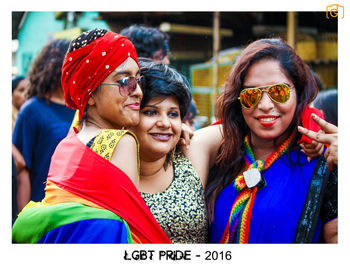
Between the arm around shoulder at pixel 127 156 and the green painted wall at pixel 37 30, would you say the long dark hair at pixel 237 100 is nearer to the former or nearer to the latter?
the arm around shoulder at pixel 127 156

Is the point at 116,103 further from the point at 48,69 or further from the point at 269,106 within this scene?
the point at 48,69

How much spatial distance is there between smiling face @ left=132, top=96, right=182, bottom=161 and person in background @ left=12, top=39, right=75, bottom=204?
115 cm

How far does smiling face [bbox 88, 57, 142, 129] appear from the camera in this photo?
6.20 feet

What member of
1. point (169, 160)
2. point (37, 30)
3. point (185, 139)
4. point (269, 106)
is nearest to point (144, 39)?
point (37, 30)

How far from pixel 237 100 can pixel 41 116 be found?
1810 millimetres

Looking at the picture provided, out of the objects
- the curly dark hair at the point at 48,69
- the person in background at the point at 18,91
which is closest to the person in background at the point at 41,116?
the curly dark hair at the point at 48,69

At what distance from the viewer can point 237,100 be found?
2.25 m

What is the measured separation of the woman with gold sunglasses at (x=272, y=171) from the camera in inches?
77.4

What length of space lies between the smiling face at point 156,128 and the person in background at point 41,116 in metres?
1.15

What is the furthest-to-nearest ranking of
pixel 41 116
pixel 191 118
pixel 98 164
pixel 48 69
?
1. pixel 191 118
2. pixel 48 69
3. pixel 41 116
4. pixel 98 164

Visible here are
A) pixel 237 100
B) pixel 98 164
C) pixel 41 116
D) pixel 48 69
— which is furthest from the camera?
pixel 48 69

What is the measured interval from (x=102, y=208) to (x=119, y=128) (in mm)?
463
